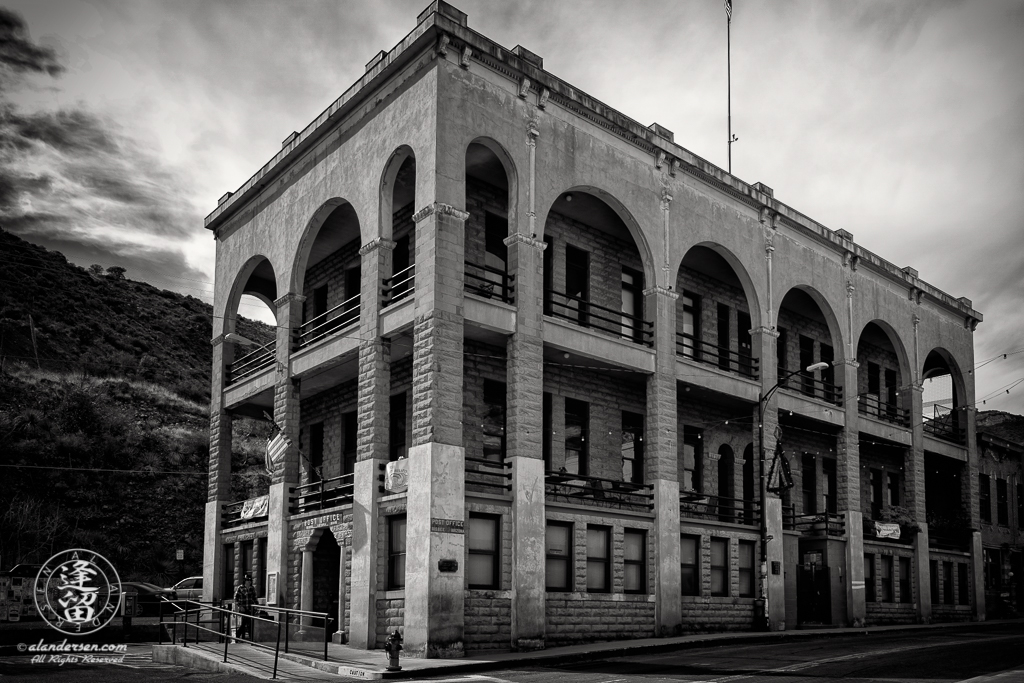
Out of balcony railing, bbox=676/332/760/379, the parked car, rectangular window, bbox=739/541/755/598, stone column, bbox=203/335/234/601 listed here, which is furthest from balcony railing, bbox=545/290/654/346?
the parked car

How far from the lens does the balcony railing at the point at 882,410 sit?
129 feet

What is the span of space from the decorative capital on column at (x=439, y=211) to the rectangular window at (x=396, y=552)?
717cm

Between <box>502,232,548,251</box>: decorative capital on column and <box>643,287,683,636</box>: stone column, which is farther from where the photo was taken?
<box>643,287,683,636</box>: stone column

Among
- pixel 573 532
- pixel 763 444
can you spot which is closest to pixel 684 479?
pixel 763 444

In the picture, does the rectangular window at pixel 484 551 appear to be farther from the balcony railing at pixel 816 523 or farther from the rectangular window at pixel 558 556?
the balcony railing at pixel 816 523

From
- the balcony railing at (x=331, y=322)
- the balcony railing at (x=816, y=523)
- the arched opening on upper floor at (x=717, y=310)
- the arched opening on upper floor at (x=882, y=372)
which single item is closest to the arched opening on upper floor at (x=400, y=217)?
the balcony railing at (x=331, y=322)

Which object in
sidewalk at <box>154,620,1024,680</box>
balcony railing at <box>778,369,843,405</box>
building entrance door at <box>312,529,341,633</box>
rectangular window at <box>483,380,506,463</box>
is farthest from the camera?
balcony railing at <box>778,369,843,405</box>

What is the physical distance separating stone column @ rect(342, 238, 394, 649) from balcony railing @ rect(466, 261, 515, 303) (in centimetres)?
235

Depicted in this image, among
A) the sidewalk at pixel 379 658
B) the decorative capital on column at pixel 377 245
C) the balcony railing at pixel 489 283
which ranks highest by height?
the decorative capital on column at pixel 377 245

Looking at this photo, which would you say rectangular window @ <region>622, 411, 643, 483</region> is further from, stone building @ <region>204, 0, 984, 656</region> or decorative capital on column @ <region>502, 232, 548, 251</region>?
decorative capital on column @ <region>502, 232, 548, 251</region>

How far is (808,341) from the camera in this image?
3984 centimetres

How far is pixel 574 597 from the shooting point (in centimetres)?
2520

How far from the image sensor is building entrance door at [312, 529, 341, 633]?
2747 centimetres

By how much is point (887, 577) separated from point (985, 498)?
12448 millimetres
